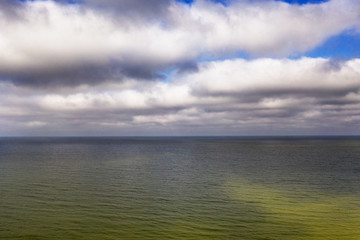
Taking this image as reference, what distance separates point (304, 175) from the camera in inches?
2371

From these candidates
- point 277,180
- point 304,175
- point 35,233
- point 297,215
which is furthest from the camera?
point 304,175

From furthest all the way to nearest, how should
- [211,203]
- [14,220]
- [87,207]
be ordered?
[211,203]
[87,207]
[14,220]

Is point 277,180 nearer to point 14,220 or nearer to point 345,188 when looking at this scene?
point 345,188

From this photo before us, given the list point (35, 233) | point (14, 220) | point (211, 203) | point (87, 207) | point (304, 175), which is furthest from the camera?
point (304, 175)

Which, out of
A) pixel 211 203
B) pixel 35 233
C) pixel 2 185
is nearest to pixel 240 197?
pixel 211 203

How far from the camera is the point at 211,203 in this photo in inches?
1410

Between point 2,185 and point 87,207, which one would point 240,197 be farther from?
point 2,185

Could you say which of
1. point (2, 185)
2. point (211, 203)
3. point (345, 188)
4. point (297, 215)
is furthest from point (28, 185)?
point (345, 188)

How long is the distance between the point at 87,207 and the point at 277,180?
3755cm

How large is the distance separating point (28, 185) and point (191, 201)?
96.5 ft

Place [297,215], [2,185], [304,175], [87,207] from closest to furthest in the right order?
1. [297,215]
2. [87,207]
3. [2,185]
4. [304,175]

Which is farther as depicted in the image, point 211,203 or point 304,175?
point 304,175

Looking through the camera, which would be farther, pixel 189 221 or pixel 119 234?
pixel 189 221

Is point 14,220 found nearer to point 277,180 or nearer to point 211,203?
point 211,203
